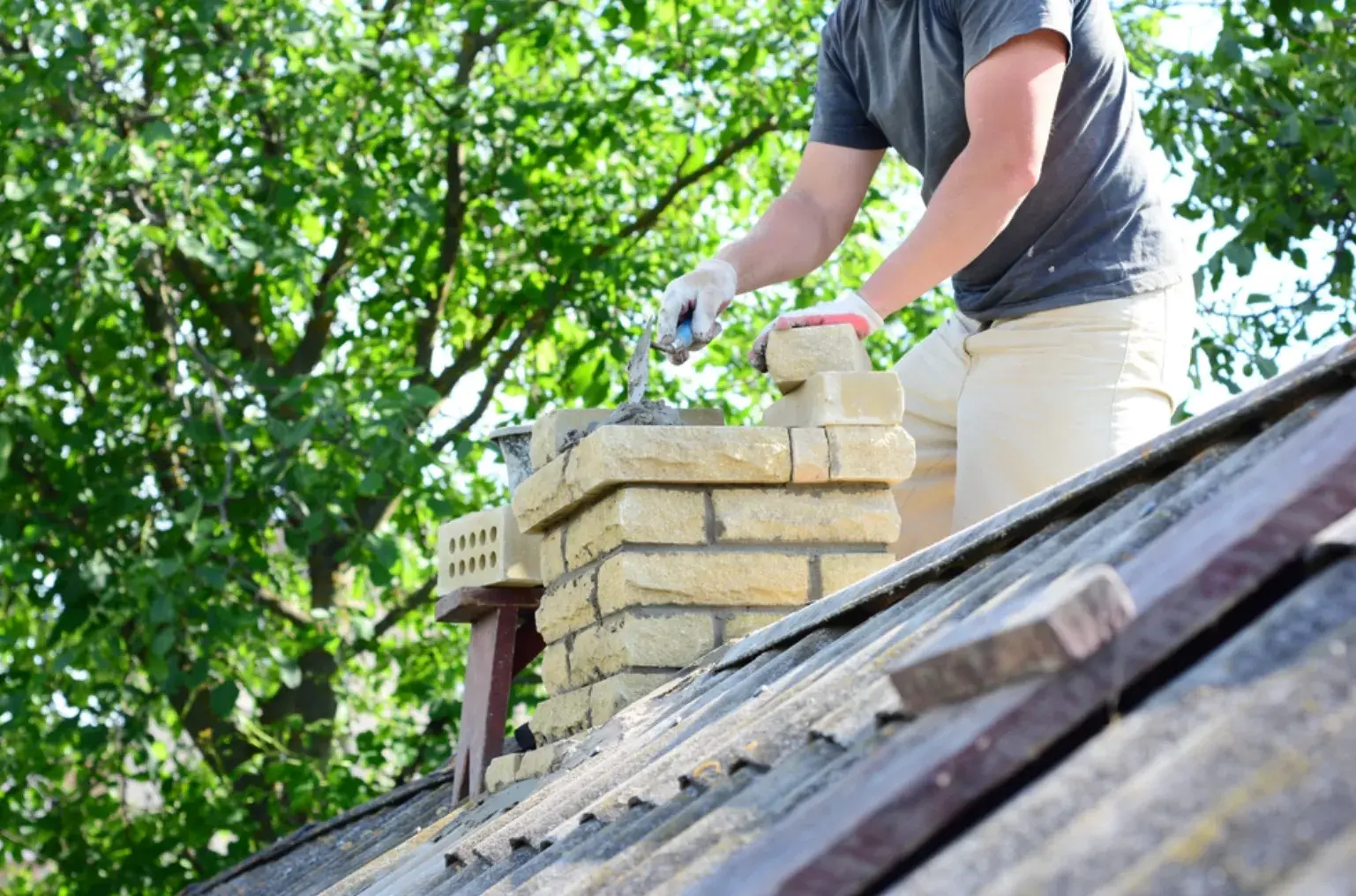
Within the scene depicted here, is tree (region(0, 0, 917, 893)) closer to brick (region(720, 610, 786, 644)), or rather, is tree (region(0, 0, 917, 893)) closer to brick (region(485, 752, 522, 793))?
brick (region(485, 752, 522, 793))

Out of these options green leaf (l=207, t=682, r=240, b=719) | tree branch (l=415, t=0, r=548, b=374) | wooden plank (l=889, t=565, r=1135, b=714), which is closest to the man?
wooden plank (l=889, t=565, r=1135, b=714)

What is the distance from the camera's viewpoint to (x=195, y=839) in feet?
31.0

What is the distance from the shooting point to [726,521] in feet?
11.0

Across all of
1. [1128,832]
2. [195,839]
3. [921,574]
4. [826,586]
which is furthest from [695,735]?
[195,839]

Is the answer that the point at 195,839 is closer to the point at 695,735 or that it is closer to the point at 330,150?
the point at 330,150

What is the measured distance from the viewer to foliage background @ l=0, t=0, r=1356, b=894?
760cm

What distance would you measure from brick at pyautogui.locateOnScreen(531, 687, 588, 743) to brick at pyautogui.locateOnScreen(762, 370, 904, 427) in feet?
2.47

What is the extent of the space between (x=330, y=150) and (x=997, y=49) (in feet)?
21.9

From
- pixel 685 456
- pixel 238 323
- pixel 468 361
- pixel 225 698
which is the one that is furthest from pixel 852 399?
pixel 238 323

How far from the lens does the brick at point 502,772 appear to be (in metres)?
3.76

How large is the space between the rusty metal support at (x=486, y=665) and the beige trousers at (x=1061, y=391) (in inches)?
45.2

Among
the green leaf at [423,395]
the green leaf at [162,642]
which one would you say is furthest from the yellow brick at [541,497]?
the green leaf at [162,642]

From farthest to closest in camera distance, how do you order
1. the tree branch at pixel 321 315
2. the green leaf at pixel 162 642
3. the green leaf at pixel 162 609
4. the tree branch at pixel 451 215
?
the tree branch at pixel 321 315 → the tree branch at pixel 451 215 → the green leaf at pixel 162 642 → the green leaf at pixel 162 609

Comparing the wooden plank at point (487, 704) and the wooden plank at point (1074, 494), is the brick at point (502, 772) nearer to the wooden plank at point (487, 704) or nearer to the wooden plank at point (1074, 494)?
the wooden plank at point (487, 704)
